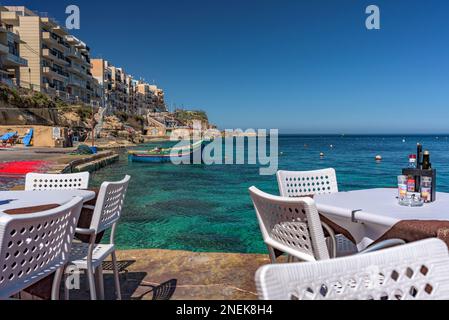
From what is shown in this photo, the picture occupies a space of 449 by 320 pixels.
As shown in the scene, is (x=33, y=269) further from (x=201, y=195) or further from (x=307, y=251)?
(x=201, y=195)

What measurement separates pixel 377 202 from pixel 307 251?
85cm

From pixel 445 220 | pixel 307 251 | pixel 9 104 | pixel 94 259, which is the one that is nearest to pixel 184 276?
pixel 94 259

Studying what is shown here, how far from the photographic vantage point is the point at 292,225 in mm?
1898

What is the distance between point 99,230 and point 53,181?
1.33 metres

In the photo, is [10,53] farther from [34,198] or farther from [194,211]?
[34,198]

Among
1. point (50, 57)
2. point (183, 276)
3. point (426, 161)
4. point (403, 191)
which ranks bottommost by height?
point (183, 276)

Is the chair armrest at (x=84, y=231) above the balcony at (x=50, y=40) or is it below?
below

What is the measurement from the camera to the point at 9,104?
3503 centimetres

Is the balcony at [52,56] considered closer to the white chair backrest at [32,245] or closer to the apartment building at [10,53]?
the apartment building at [10,53]

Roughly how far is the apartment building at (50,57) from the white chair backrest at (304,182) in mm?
40335

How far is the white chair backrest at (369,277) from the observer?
2.83ft

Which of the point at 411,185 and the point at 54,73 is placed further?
the point at 54,73

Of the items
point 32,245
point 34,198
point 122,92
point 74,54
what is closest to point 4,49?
point 74,54

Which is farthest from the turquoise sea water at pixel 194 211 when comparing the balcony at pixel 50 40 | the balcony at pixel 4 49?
the balcony at pixel 50 40
